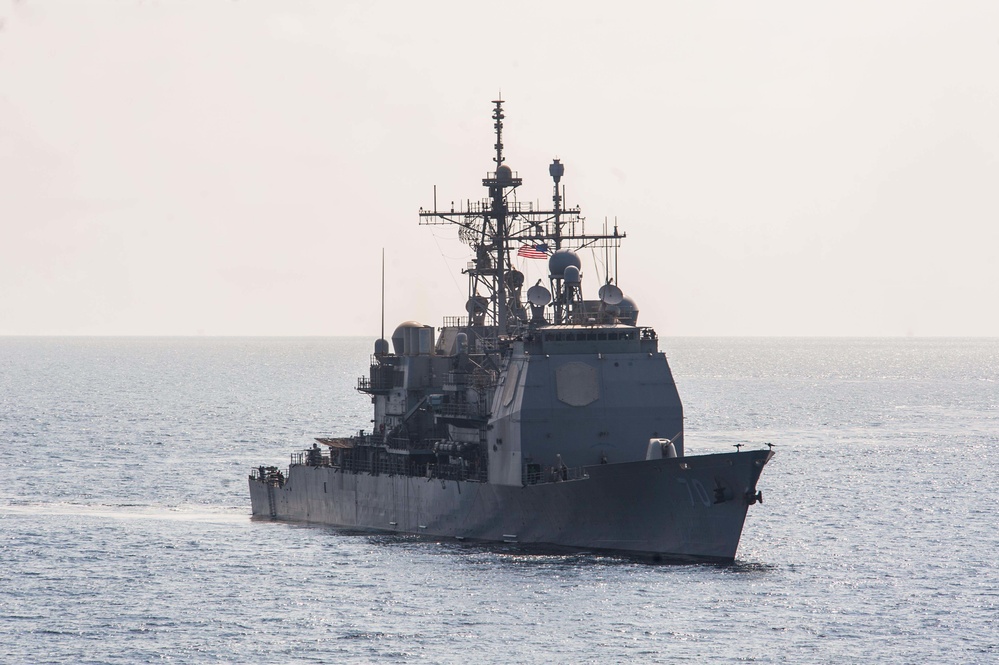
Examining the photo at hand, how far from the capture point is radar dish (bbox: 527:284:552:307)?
46.5m

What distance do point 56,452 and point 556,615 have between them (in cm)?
5057

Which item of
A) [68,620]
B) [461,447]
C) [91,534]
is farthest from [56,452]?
[68,620]

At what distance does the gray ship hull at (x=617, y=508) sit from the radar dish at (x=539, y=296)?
582cm

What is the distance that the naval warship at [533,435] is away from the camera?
1618 inches

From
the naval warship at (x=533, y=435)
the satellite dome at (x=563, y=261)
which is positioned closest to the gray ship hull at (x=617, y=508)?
the naval warship at (x=533, y=435)

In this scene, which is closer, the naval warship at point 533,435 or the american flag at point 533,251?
the naval warship at point 533,435

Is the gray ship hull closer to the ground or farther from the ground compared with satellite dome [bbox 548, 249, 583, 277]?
closer to the ground

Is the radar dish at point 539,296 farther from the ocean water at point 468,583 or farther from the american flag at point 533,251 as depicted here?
the ocean water at point 468,583

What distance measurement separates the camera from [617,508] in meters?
41.6

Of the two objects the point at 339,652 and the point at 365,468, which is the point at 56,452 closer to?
the point at 365,468

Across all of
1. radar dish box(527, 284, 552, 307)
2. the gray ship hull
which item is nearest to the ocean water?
the gray ship hull

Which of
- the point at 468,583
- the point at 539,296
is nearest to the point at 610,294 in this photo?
the point at 539,296

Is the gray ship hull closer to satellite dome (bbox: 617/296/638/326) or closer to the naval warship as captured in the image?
the naval warship

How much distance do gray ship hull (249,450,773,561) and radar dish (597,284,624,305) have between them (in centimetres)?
604
